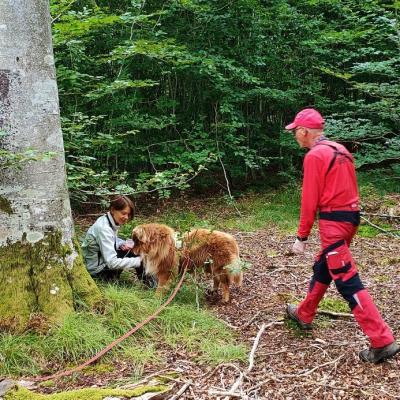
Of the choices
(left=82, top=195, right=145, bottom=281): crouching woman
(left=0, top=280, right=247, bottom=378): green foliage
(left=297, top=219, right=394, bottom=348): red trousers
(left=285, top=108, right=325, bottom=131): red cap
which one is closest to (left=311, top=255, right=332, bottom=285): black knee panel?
(left=297, top=219, right=394, bottom=348): red trousers

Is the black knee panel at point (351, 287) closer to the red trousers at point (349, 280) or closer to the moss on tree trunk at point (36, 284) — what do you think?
the red trousers at point (349, 280)

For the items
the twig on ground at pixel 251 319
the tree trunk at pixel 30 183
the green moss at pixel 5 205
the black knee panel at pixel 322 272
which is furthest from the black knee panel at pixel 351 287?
the green moss at pixel 5 205

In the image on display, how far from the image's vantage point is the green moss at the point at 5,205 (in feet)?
11.8

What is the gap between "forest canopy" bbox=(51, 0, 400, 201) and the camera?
31.3 feet

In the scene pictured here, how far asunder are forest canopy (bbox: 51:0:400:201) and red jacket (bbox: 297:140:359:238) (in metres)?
4.89

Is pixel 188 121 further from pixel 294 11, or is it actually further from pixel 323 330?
pixel 323 330

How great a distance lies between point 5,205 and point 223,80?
7.75 metres

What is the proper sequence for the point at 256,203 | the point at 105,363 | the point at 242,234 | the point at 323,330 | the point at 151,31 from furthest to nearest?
the point at 256,203
the point at 151,31
the point at 242,234
the point at 323,330
the point at 105,363

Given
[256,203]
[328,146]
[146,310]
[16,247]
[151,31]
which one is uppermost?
[151,31]

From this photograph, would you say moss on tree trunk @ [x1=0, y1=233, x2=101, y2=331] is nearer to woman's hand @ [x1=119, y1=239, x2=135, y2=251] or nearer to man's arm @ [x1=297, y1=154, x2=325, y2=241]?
woman's hand @ [x1=119, y1=239, x2=135, y2=251]

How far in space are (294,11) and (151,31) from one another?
13.8ft

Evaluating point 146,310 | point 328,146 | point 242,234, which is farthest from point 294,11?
point 146,310

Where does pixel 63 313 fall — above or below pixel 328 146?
below

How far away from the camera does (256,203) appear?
11328mm
